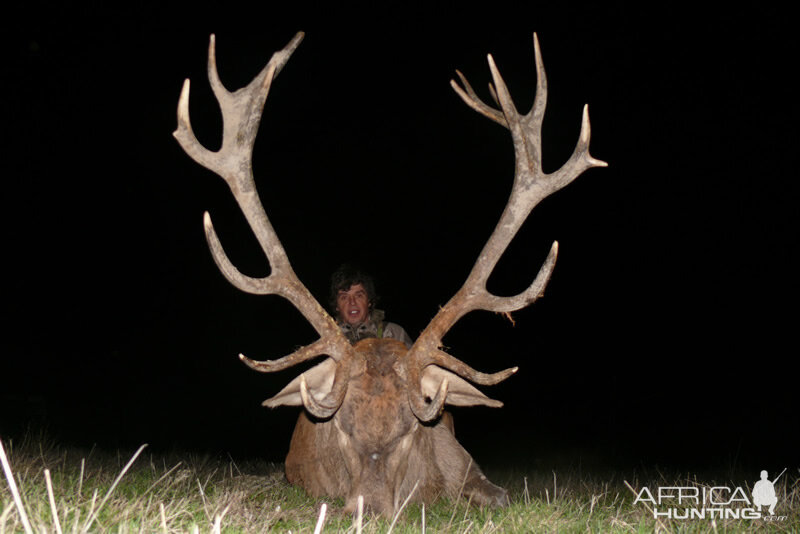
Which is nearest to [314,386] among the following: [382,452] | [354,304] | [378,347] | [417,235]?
[378,347]

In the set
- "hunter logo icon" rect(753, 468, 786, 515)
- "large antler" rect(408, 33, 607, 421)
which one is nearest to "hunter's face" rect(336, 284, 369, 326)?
"large antler" rect(408, 33, 607, 421)

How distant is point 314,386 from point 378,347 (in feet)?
1.65

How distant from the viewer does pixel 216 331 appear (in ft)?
70.7

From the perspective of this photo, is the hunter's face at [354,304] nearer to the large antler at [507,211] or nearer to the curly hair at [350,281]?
the curly hair at [350,281]

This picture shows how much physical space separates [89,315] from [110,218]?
3100 millimetres

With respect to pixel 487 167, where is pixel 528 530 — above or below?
below

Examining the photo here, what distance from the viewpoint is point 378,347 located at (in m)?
4.38

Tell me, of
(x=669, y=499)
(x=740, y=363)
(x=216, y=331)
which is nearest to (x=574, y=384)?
(x=740, y=363)

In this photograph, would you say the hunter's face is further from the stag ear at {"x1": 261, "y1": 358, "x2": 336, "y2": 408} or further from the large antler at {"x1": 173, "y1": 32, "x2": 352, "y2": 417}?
the large antler at {"x1": 173, "y1": 32, "x2": 352, "y2": 417}

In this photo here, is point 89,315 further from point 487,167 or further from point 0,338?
point 487,167

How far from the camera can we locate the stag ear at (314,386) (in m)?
4.34

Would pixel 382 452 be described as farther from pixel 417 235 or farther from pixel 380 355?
pixel 417 235

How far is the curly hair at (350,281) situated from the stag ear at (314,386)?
254 cm

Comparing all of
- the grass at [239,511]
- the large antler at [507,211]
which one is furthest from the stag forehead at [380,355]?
the grass at [239,511]
